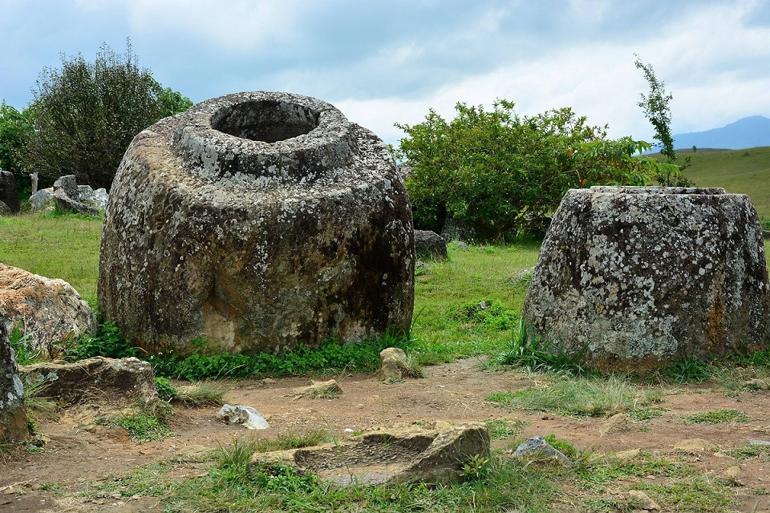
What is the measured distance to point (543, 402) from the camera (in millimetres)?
6965

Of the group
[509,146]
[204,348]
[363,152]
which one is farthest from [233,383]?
[509,146]

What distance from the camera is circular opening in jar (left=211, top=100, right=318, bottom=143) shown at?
10719mm

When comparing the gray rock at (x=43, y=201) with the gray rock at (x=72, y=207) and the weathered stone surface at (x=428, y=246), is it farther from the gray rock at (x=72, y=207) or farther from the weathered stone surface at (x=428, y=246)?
the weathered stone surface at (x=428, y=246)

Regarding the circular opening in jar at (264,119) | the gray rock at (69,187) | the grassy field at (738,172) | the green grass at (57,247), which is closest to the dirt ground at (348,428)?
the circular opening in jar at (264,119)

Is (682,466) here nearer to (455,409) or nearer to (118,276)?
(455,409)

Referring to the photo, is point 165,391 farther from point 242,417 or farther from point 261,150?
point 261,150

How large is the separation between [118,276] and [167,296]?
0.75m

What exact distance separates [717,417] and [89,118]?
1373 inches

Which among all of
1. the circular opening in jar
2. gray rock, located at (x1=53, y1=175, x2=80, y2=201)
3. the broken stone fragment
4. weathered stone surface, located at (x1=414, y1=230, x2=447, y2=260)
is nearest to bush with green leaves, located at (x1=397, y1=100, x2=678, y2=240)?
weathered stone surface, located at (x1=414, y1=230, x2=447, y2=260)

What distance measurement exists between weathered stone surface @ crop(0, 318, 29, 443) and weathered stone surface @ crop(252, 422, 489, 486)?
5.04 feet

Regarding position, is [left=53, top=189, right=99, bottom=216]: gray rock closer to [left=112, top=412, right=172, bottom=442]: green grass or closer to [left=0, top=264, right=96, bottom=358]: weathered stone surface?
[left=0, top=264, right=96, bottom=358]: weathered stone surface

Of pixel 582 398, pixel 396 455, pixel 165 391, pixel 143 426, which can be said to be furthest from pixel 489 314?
pixel 396 455

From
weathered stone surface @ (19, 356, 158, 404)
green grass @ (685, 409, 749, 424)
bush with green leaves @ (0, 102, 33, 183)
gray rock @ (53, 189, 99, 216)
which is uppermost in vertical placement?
bush with green leaves @ (0, 102, 33, 183)

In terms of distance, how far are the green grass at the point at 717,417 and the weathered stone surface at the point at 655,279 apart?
1.49m
